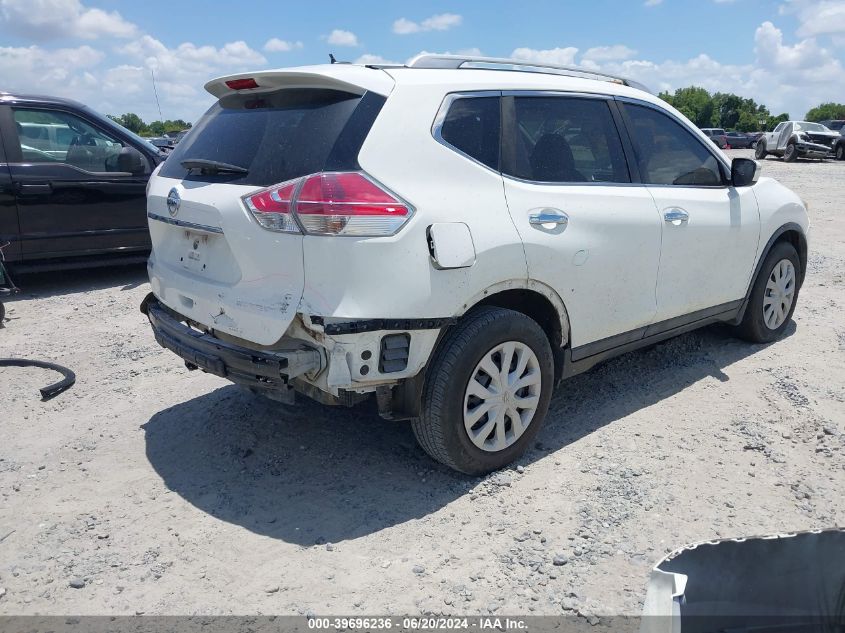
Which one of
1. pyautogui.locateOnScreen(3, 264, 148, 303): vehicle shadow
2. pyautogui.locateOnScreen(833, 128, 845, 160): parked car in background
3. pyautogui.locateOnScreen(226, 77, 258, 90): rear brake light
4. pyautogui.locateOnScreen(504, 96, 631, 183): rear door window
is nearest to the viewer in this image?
pyautogui.locateOnScreen(226, 77, 258, 90): rear brake light

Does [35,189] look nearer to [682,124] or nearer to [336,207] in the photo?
[336,207]

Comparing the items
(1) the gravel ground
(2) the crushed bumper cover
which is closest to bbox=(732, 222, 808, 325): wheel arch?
(1) the gravel ground

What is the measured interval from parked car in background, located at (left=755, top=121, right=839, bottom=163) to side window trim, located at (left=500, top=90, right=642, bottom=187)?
27.4m

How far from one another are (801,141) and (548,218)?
1122 inches

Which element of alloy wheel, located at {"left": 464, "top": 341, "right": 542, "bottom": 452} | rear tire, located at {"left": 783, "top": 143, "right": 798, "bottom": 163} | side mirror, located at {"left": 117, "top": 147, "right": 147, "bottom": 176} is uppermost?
rear tire, located at {"left": 783, "top": 143, "right": 798, "bottom": 163}

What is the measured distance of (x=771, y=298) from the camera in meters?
5.29

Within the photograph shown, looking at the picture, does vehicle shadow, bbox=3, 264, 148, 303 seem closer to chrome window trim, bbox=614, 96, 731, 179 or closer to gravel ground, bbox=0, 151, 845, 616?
gravel ground, bbox=0, 151, 845, 616

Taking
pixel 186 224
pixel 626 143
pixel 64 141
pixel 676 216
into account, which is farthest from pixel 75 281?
pixel 676 216

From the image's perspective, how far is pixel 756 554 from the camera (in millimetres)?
2023

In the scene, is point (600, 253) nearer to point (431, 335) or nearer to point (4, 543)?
point (431, 335)

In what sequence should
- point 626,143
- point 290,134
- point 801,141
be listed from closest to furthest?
point 290,134, point 626,143, point 801,141

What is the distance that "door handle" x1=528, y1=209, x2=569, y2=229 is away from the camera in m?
3.39

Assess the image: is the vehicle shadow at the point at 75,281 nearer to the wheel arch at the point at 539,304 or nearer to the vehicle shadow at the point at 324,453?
the vehicle shadow at the point at 324,453

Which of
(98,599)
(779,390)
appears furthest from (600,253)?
(98,599)
